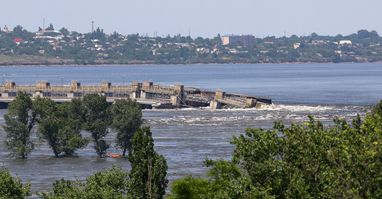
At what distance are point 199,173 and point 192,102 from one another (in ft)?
228

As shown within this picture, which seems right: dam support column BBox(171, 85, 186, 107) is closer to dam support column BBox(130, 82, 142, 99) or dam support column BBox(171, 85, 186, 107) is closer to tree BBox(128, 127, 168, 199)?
dam support column BBox(130, 82, 142, 99)

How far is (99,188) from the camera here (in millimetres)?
42969

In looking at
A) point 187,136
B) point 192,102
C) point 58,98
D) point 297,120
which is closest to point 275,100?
point 192,102

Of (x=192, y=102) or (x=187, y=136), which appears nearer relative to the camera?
(x=187, y=136)

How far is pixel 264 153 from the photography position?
38.8 metres

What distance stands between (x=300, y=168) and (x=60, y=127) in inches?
1653

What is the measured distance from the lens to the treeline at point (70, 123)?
257 feet

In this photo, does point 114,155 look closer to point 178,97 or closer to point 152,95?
point 178,97

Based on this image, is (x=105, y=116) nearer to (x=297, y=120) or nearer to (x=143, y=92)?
(x=297, y=120)

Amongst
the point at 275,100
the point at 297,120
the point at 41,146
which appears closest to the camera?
the point at 41,146

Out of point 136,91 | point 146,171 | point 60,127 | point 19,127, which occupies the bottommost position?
point 136,91

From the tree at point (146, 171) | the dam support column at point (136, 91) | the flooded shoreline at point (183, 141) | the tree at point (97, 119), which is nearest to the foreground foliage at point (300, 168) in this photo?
the tree at point (146, 171)

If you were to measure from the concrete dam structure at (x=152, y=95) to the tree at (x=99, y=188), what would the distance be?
85.1 m

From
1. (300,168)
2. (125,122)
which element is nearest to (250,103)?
(125,122)
